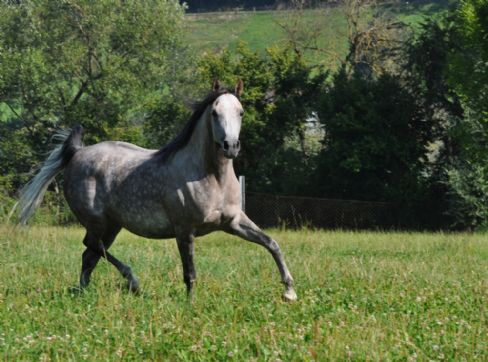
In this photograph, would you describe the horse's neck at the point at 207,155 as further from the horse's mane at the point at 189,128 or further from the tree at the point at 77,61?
the tree at the point at 77,61

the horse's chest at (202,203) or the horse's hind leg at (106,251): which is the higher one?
the horse's chest at (202,203)

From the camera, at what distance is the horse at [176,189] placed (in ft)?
31.5

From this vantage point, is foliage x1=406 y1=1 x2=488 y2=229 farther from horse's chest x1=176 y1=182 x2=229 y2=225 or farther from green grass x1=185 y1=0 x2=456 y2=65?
green grass x1=185 y1=0 x2=456 y2=65

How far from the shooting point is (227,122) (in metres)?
9.17

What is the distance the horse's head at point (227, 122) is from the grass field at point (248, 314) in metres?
1.69

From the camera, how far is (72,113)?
4844 cm

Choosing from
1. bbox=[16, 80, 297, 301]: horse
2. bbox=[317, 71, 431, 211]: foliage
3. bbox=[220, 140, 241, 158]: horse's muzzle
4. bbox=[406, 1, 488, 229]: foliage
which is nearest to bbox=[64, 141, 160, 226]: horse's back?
bbox=[16, 80, 297, 301]: horse

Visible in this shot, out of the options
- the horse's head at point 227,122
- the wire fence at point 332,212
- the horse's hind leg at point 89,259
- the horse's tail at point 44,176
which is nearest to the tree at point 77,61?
the wire fence at point 332,212

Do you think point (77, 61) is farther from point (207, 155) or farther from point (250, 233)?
point (250, 233)

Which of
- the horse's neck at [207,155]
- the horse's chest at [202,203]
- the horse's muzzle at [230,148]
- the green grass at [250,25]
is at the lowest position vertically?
the green grass at [250,25]

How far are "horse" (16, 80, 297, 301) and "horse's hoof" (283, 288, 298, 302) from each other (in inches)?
0.4

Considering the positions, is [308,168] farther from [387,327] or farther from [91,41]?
[387,327]

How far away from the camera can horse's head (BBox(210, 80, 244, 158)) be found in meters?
9.01

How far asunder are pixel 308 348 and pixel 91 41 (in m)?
47.5
